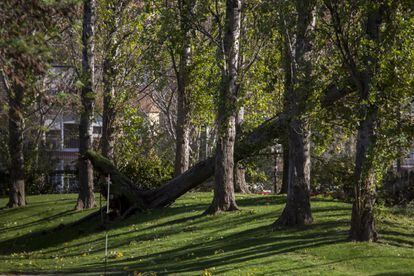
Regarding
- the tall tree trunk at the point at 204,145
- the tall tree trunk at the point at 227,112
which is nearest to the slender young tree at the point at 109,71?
the tall tree trunk at the point at 227,112

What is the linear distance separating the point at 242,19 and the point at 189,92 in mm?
6485

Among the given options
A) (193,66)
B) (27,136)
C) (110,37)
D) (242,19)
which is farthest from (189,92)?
(27,136)

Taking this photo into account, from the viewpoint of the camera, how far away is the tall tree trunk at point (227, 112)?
2169 centimetres

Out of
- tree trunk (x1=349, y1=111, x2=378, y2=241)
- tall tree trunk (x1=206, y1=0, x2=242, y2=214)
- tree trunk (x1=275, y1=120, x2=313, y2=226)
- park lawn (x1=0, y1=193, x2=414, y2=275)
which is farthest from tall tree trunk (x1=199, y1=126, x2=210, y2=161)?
tree trunk (x1=349, y1=111, x2=378, y2=241)

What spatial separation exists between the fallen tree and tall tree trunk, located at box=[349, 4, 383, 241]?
928 cm

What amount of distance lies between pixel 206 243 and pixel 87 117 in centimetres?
984

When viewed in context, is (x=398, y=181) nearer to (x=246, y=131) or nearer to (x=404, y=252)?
(x=246, y=131)

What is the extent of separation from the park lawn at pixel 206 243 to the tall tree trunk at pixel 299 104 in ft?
2.08

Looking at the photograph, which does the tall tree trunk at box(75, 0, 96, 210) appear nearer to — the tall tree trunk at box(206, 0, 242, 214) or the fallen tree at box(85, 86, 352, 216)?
the fallen tree at box(85, 86, 352, 216)

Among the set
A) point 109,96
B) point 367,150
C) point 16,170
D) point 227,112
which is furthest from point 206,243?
point 16,170

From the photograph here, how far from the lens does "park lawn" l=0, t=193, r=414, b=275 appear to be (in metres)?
14.8

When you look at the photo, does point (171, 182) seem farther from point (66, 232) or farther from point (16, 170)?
point (16, 170)

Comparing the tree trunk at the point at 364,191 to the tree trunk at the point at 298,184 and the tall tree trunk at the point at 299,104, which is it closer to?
the tall tree trunk at the point at 299,104

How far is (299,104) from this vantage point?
16703 millimetres
